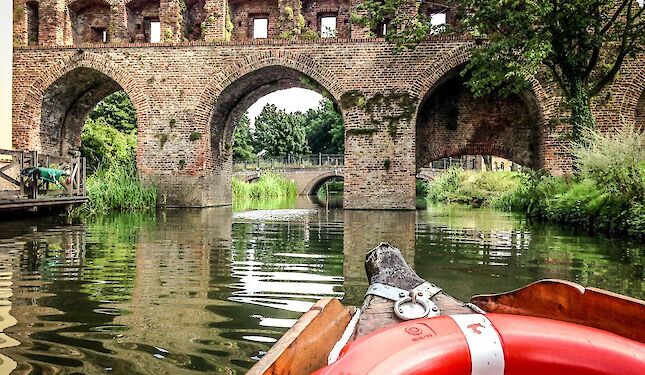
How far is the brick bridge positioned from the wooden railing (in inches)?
154

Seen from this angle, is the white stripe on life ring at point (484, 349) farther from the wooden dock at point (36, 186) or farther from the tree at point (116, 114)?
the tree at point (116, 114)

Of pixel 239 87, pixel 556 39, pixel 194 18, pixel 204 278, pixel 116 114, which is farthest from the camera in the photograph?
pixel 116 114

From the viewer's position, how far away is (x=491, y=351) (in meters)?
1.66

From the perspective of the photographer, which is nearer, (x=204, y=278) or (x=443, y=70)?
(x=204, y=278)

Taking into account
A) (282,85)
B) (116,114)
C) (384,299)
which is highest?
(116,114)

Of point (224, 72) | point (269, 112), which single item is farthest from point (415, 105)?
point (269, 112)

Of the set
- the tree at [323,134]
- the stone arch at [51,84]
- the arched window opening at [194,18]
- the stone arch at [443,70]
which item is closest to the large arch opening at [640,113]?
the stone arch at [443,70]

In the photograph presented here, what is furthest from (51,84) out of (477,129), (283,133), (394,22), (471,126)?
(283,133)

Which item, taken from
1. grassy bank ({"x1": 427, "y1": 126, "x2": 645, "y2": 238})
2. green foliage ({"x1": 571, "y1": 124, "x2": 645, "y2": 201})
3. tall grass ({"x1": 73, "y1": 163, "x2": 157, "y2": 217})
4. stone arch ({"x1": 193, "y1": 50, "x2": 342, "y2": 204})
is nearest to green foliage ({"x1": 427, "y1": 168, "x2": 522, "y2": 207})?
grassy bank ({"x1": 427, "y1": 126, "x2": 645, "y2": 238})

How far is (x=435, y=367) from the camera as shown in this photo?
1.58 m

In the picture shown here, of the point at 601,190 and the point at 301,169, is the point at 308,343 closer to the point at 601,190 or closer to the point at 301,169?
the point at 601,190

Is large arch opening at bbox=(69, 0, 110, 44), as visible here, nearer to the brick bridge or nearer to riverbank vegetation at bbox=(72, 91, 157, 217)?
the brick bridge

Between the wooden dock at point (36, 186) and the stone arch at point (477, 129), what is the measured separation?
9.69 m

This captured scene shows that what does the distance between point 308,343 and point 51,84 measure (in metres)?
17.4
